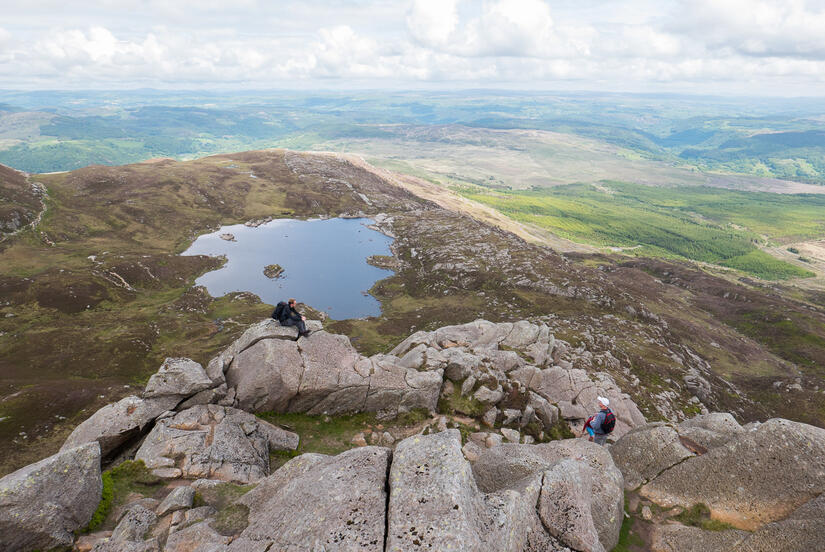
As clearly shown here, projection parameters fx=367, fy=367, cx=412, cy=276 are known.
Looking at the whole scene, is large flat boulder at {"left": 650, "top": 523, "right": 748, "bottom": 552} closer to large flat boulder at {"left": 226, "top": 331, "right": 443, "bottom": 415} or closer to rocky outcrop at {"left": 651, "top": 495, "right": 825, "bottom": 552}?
rocky outcrop at {"left": 651, "top": 495, "right": 825, "bottom": 552}

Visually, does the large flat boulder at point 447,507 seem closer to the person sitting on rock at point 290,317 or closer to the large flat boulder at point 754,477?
the large flat boulder at point 754,477

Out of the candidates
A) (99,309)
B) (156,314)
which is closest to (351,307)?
(156,314)

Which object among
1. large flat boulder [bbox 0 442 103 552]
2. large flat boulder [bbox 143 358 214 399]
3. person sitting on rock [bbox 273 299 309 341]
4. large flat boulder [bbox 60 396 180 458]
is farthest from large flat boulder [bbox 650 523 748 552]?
large flat boulder [bbox 60 396 180 458]

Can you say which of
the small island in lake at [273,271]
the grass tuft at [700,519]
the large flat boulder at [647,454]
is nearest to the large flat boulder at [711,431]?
the large flat boulder at [647,454]

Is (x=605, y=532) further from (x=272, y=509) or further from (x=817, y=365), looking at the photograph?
(x=817, y=365)

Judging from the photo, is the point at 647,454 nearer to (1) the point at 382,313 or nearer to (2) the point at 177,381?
(2) the point at 177,381

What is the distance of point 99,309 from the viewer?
8894cm

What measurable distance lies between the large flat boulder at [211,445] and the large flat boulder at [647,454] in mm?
25579

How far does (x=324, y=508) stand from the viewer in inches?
625

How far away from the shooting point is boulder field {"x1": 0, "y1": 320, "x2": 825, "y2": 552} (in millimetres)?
15727

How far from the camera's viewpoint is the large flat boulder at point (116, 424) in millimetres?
24812

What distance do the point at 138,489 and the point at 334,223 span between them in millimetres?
176781

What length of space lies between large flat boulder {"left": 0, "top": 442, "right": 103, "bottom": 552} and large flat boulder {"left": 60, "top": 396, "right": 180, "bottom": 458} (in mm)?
6163

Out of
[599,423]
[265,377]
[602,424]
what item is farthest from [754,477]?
[265,377]
